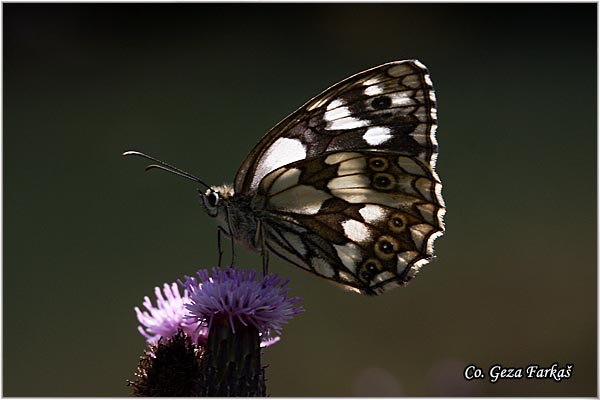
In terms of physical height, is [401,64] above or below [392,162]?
above

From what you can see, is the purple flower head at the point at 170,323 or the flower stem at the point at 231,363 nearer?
the flower stem at the point at 231,363

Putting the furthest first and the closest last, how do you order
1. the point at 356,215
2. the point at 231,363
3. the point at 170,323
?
the point at 356,215 → the point at 170,323 → the point at 231,363

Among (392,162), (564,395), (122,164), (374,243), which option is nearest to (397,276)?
(374,243)

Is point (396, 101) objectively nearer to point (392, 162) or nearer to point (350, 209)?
point (392, 162)

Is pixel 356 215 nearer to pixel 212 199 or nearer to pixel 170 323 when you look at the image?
pixel 212 199

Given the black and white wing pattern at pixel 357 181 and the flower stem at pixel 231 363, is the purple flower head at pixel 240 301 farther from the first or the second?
the black and white wing pattern at pixel 357 181

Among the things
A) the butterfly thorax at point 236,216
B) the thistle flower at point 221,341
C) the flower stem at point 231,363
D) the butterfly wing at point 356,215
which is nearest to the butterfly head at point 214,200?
the butterfly thorax at point 236,216

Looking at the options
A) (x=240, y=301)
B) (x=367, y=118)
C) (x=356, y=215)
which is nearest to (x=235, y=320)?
(x=240, y=301)

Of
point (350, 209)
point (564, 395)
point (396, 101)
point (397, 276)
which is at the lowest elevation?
point (564, 395)
